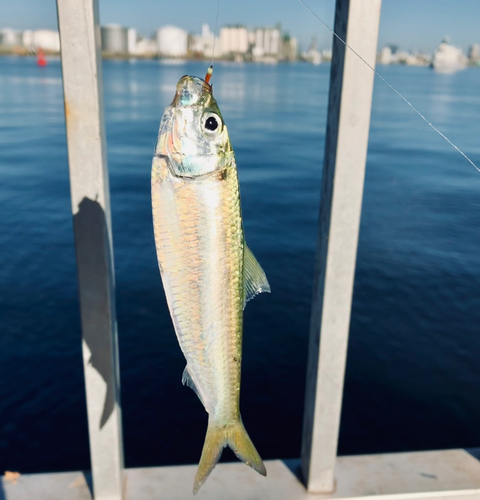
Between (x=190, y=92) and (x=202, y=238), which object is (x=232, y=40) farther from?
(x=202, y=238)

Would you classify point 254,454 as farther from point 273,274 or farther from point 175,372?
point 273,274

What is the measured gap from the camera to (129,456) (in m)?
4.96

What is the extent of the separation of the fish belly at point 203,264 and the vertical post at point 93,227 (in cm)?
118

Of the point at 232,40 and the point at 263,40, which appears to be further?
the point at 263,40

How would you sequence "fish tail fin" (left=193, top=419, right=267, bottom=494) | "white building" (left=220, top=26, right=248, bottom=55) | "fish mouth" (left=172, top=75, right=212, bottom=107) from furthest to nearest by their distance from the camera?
1. "white building" (left=220, top=26, right=248, bottom=55)
2. "fish tail fin" (left=193, top=419, right=267, bottom=494)
3. "fish mouth" (left=172, top=75, right=212, bottom=107)

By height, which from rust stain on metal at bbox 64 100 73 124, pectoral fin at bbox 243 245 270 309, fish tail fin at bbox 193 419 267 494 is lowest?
fish tail fin at bbox 193 419 267 494

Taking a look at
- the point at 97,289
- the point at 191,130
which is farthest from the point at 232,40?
the point at 191,130

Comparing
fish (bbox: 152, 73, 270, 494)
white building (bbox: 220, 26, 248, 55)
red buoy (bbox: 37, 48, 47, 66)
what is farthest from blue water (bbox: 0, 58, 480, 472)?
red buoy (bbox: 37, 48, 47, 66)

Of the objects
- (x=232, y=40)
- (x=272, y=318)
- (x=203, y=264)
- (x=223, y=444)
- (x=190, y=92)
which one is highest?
(x=232, y=40)

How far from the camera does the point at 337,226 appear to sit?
9.60 feet

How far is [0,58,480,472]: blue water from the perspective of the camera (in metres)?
5.32

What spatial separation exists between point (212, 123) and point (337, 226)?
1496 mm

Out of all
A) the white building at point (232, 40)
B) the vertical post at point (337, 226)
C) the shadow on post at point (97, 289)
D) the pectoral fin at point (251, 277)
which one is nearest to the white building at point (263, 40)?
the white building at point (232, 40)

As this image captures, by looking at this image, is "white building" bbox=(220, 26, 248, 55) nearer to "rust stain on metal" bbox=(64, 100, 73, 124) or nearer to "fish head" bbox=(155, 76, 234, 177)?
"rust stain on metal" bbox=(64, 100, 73, 124)
